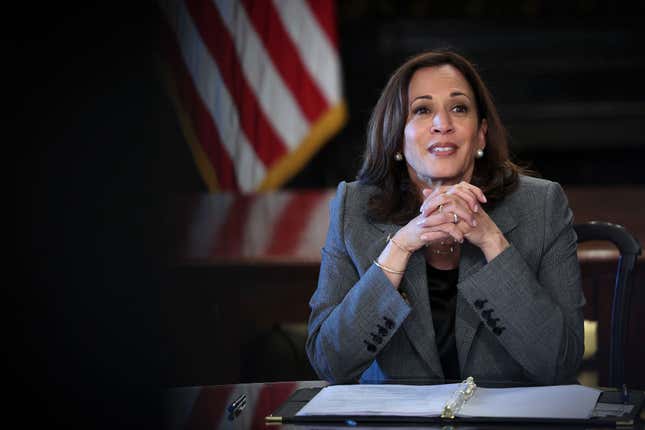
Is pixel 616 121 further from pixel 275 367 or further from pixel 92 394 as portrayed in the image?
pixel 92 394

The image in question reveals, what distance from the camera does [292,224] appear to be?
131 inches

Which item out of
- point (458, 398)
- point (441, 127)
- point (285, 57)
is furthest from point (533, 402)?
point (285, 57)

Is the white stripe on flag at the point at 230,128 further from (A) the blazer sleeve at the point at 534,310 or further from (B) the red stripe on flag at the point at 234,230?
(A) the blazer sleeve at the point at 534,310

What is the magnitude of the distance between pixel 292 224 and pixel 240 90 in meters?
1.54

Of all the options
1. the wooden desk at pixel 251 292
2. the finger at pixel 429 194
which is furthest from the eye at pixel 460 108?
the wooden desk at pixel 251 292

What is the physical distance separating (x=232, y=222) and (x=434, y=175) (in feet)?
5.75

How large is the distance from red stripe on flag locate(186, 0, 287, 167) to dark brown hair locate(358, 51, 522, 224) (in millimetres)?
2414

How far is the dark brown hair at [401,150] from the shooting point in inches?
72.5

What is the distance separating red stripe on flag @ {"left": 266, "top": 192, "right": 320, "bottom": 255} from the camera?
283cm

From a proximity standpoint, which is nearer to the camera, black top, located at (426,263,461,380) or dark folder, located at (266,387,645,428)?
dark folder, located at (266,387,645,428)

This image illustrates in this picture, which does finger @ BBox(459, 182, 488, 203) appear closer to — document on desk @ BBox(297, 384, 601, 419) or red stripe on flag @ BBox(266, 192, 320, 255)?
document on desk @ BBox(297, 384, 601, 419)

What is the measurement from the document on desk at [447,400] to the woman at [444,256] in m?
0.17

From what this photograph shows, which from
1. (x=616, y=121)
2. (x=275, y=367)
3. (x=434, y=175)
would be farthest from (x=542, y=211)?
(x=616, y=121)

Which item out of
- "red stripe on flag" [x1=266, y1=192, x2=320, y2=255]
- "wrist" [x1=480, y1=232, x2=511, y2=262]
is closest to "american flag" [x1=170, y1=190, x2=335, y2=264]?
"red stripe on flag" [x1=266, y1=192, x2=320, y2=255]
